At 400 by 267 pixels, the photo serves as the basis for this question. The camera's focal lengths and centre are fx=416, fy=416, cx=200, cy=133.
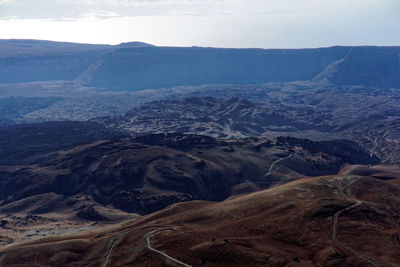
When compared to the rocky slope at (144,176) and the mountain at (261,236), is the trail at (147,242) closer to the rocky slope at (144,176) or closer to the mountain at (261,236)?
the mountain at (261,236)

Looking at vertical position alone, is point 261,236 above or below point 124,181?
above

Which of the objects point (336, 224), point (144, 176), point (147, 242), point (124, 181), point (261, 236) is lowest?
point (124, 181)

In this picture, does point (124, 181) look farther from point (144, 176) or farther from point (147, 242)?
point (147, 242)

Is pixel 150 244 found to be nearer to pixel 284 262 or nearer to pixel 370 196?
pixel 284 262

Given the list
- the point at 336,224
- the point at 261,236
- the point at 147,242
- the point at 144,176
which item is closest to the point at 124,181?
the point at 144,176

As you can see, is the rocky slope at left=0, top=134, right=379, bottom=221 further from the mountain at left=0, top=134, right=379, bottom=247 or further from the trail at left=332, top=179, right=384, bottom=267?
the trail at left=332, top=179, right=384, bottom=267

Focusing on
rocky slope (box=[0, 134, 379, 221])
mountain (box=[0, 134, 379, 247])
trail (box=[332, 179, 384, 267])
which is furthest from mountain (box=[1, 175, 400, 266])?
rocky slope (box=[0, 134, 379, 221])

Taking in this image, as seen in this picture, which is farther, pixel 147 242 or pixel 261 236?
pixel 147 242

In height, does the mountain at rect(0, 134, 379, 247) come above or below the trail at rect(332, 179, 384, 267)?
below

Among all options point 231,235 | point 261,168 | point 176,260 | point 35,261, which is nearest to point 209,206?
point 231,235
